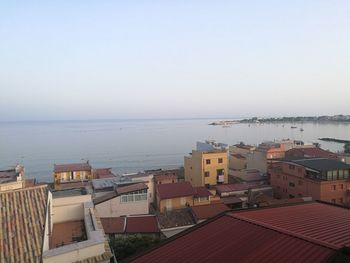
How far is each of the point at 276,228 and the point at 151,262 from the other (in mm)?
2317

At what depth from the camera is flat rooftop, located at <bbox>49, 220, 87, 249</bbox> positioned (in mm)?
9305

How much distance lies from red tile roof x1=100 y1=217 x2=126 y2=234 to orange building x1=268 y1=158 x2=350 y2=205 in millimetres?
15263

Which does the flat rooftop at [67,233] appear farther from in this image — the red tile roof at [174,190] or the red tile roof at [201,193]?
the red tile roof at [201,193]

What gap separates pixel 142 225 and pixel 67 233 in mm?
7805

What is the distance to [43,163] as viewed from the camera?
5988 cm

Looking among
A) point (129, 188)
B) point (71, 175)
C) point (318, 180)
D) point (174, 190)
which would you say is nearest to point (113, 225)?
point (129, 188)

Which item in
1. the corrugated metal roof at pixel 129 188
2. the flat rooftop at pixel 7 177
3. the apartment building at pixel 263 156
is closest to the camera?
the corrugated metal roof at pixel 129 188

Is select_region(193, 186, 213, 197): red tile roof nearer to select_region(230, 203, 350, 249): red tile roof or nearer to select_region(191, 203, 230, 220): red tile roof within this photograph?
select_region(191, 203, 230, 220): red tile roof

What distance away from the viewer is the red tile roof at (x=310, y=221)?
5066 millimetres

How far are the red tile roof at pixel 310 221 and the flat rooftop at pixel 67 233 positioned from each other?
17.1 ft

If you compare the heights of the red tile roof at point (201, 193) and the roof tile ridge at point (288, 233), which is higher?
the roof tile ridge at point (288, 233)

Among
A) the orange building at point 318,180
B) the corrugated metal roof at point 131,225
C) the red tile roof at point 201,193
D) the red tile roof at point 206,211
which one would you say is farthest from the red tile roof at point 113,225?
the orange building at point 318,180

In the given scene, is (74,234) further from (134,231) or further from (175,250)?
(134,231)

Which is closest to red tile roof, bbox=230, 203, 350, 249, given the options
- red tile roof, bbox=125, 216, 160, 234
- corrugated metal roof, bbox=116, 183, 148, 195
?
red tile roof, bbox=125, 216, 160, 234
